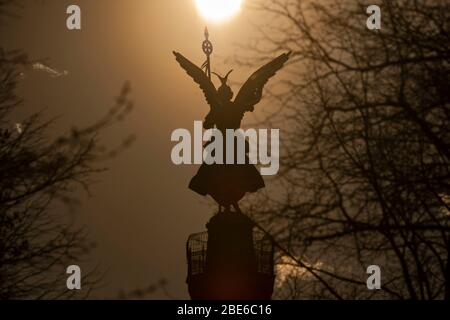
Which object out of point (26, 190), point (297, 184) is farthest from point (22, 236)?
point (297, 184)

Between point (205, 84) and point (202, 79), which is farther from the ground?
point (202, 79)

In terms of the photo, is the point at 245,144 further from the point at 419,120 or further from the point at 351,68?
the point at 419,120

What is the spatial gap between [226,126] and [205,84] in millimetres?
914

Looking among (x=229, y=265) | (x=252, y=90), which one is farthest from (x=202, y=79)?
(x=229, y=265)

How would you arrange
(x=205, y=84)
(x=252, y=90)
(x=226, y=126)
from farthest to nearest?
(x=205, y=84)
(x=226, y=126)
(x=252, y=90)

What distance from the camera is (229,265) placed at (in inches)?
622

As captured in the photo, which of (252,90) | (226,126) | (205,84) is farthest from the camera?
(205,84)

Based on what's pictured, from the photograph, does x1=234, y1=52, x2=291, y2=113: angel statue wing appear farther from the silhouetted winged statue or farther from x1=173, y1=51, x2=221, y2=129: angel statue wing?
x1=173, y1=51, x2=221, y2=129: angel statue wing

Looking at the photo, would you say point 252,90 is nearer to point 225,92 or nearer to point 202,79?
point 225,92

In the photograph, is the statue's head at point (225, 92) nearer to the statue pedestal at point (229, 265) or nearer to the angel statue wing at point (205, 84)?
the angel statue wing at point (205, 84)

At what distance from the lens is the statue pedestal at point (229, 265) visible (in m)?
15.2

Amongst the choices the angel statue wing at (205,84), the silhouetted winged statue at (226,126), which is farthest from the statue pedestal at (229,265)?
the angel statue wing at (205,84)

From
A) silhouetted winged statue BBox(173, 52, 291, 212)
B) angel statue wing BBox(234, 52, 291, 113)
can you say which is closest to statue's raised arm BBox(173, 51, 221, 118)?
silhouetted winged statue BBox(173, 52, 291, 212)

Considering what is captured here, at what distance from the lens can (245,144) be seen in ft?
50.8
